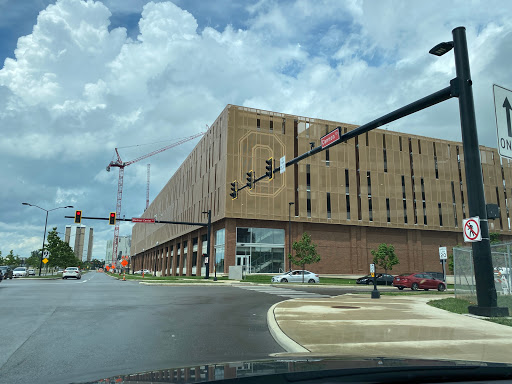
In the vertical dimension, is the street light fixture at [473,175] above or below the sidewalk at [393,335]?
above

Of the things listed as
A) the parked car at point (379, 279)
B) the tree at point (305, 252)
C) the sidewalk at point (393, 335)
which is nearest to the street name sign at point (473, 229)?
the sidewalk at point (393, 335)

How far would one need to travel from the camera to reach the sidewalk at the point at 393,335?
244 inches

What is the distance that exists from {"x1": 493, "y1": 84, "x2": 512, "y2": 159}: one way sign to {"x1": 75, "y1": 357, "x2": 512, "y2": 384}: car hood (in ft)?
9.28

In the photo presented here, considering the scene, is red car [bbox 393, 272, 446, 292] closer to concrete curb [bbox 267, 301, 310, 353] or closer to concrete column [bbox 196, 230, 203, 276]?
concrete curb [bbox 267, 301, 310, 353]

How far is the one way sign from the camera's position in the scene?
4750 mm

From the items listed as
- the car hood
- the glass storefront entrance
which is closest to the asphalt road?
the car hood

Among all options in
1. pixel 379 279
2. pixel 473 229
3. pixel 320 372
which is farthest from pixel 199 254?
pixel 320 372

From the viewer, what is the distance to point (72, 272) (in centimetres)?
4134

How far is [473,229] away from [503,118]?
280 inches

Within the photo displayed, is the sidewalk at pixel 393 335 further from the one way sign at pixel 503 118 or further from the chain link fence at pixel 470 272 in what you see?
the chain link fence at pixel 470 272

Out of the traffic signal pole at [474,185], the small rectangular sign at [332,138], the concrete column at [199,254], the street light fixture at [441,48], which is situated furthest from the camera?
the concrete column at [199,254]

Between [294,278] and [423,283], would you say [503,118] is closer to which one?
[423,283]

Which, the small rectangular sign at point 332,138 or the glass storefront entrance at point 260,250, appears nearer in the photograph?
the small rectangular sign at point 332,138

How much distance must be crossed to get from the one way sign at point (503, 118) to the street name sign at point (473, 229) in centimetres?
682
